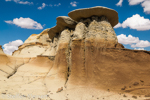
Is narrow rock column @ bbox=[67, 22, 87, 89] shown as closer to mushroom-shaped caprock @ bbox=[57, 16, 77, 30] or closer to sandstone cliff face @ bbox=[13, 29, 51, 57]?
mushroom-shaped caprock @ bbox=[57, 16, 77, 30]

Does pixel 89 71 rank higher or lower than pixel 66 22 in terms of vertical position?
lower

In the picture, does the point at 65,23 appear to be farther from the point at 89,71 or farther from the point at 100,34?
the point at 89,71

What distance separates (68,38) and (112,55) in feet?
8.47

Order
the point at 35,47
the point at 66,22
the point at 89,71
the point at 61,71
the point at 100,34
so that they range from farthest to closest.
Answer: the point at 35,47 → the point at 66,22 → the point at 61,71 → the point at 100,34 → the point at 89,71

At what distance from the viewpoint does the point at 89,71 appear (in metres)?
5.09

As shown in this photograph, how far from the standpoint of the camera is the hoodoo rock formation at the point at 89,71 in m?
4.45

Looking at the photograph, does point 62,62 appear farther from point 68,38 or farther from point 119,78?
point 119,78

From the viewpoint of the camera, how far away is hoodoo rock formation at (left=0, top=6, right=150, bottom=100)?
4.45m

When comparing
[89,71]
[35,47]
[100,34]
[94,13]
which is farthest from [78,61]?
[35,47]

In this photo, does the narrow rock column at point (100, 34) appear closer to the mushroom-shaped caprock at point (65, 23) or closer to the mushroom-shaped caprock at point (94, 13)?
the mushroom-shaped caprock at point (94, 13)

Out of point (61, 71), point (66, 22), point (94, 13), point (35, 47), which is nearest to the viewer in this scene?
point (94, 13)

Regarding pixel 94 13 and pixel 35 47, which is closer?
pixel 94 13

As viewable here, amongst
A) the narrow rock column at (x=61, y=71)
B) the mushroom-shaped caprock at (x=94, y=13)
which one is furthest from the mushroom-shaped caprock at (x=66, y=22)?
the mushroom-shaped caprock at (x=94, y=13)

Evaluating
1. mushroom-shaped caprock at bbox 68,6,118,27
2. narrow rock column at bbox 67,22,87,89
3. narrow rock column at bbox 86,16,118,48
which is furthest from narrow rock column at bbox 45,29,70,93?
narrow rock column at bbox 86,16,118,48
